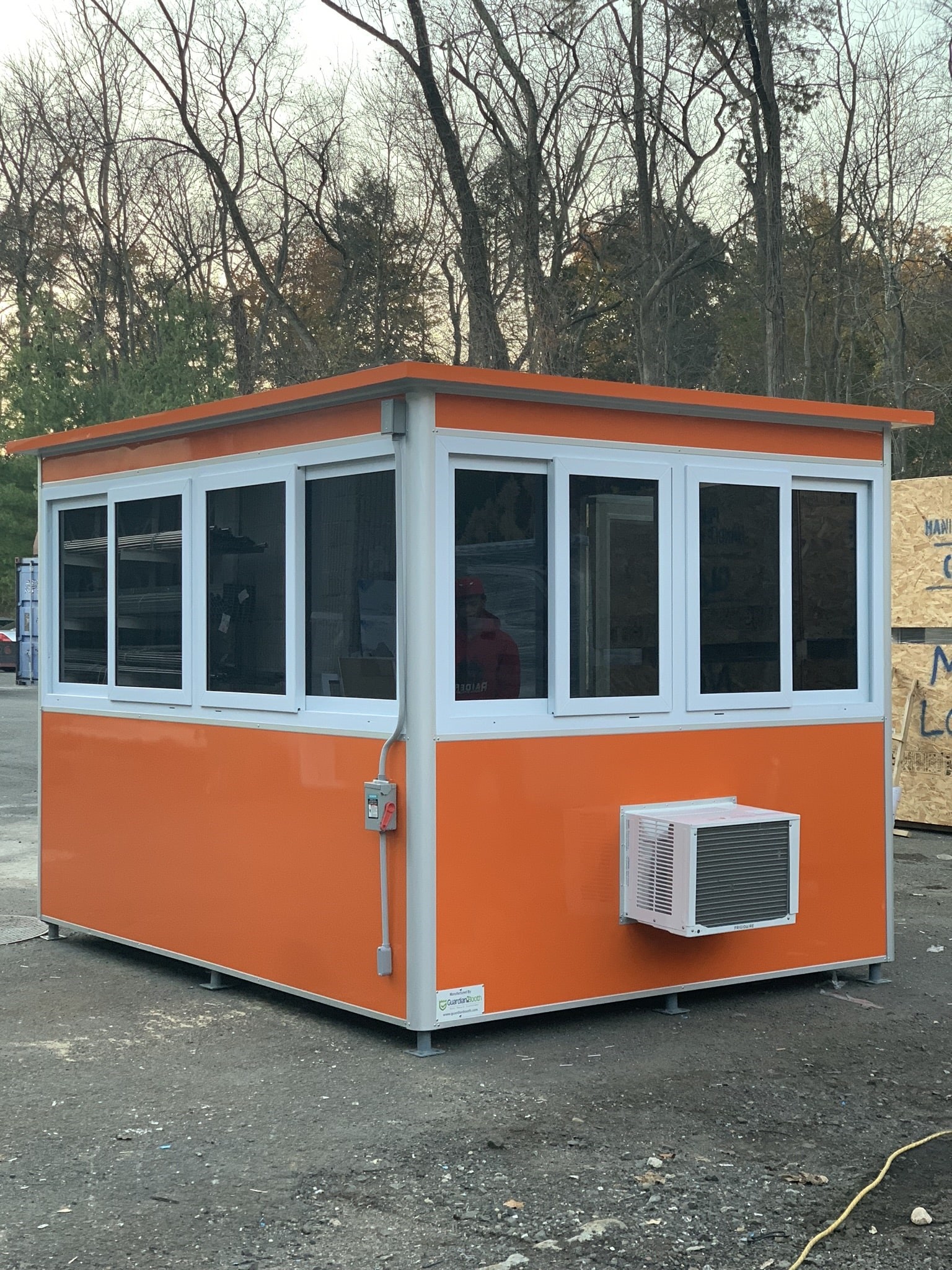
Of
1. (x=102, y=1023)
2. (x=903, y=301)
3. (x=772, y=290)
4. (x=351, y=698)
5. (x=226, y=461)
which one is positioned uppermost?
(x=903, y=301)

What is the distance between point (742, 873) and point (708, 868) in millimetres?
216

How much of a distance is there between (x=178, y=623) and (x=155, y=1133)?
10.3ft

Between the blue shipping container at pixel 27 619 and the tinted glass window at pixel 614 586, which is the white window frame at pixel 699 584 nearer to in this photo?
the tinted glass window at pixel 614 586

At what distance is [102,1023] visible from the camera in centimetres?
712

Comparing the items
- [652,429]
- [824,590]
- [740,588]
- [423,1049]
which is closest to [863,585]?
[824,590]

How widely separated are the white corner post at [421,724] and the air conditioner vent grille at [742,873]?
1.23 m

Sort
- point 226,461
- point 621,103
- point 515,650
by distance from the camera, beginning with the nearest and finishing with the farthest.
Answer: point 515,650 → point 226,461 → point 621,103

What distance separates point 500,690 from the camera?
6820 mm

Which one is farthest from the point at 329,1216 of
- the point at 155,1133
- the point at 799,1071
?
the point at 799,1071

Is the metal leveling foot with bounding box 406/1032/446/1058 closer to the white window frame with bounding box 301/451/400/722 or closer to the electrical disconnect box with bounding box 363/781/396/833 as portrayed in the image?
the electrical disconnect box with bounding box 363/781/396/833

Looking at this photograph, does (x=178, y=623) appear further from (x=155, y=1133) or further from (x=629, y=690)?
(x=155, y=1133)

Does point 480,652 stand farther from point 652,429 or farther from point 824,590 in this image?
point 824,590

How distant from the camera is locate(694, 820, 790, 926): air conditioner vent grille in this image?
690 cm

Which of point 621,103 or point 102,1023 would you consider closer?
point 102,1023
